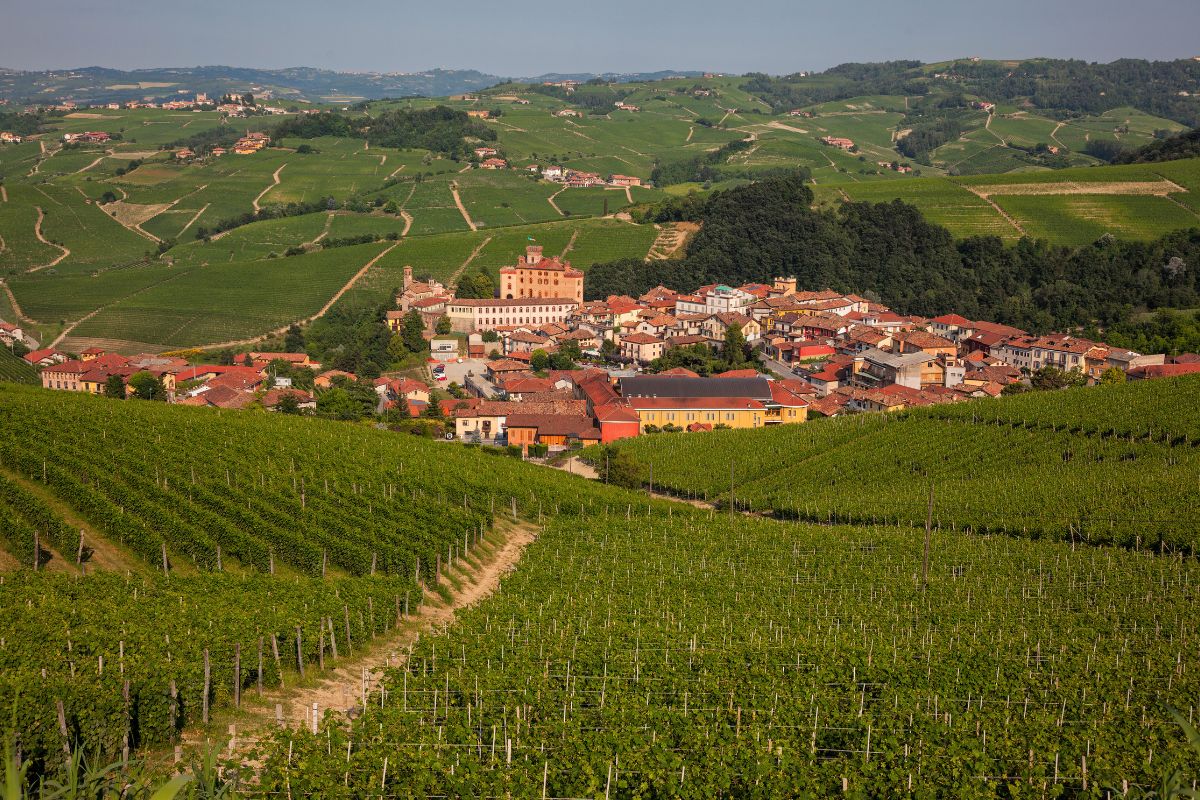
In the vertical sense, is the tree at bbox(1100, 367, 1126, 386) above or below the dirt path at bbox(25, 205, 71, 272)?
below

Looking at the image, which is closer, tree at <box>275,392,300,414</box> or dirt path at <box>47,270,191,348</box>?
tree at <box>275,392,300,414</box>

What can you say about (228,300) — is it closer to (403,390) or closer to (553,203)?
(403,390)

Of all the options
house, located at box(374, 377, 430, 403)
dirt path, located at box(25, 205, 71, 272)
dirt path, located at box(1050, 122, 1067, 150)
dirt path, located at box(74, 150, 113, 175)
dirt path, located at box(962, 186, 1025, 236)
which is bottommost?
house, located at box(374, 377, 430, 403)

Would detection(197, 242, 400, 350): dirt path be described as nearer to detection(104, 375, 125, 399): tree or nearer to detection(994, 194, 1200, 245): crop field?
detection(104, 375, 125, 399): tree

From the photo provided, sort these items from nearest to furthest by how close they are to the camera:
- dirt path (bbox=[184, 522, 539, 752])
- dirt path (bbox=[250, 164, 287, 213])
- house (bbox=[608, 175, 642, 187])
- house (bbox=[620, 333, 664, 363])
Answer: dirt path (bbox=[184, 522, 539, 752]) < house (bbox=[620, 333, 664, 363]) < dirt path (bbox=[250, 164, 287, 213]) < house (bbox=[608, 175, 642, 187])

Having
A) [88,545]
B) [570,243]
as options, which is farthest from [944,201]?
[88,545]

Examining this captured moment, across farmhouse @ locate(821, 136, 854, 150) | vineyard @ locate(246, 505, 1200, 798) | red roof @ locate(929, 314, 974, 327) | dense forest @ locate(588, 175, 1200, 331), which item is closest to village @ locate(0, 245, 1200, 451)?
red roof @ locate(929, 314, 974, 327)
